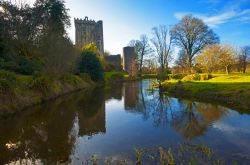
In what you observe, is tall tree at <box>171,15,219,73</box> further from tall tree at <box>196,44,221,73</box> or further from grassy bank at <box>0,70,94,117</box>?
grassy bank at <box>0,70,94,117</box>

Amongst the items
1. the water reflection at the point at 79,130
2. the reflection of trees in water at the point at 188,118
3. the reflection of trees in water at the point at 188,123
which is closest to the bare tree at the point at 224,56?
the reflection of trees in water at the point at 188,118

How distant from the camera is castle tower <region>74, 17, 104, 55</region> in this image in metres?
123

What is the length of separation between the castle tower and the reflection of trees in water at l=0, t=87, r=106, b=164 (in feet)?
345

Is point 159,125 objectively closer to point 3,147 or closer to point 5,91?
point 3,147

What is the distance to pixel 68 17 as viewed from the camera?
55.3 metres

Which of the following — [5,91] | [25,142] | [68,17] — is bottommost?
[25,142]

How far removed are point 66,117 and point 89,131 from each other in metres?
4.72

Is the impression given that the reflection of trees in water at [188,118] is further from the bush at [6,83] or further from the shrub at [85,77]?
the shrub at [85,77]

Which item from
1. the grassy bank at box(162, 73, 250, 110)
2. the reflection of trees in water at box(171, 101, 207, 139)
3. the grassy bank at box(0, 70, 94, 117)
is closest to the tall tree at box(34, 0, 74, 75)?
the grassy bank at box(0, 70, 94, 117)

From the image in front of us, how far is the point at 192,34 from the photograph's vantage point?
57.3m

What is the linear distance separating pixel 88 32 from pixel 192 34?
250 feet

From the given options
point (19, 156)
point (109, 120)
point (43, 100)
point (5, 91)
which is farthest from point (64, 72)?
point (19, 156)

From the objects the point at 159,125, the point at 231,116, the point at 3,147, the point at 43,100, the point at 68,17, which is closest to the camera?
the point at 3,147

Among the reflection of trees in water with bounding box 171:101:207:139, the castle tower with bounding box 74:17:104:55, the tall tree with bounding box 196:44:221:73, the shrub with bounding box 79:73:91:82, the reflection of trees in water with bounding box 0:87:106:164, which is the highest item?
the castle tower with bounding box 74:17:104:55
